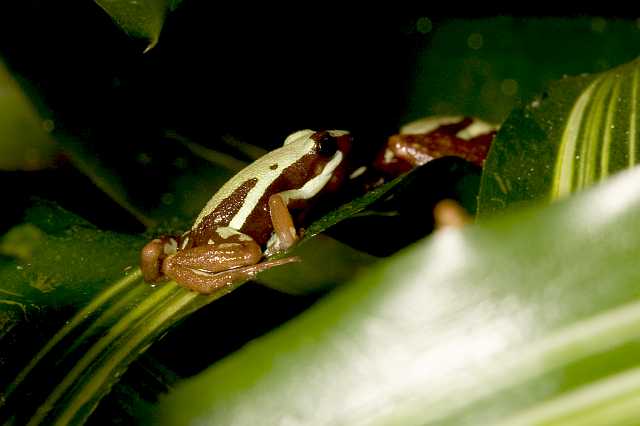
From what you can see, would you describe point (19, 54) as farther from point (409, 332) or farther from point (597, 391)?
point (597, 391)

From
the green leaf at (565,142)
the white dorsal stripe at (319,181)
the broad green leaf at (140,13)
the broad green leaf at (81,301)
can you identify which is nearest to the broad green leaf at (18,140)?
the broad green leaf at (81,301)

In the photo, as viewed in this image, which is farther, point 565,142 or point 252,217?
point 252,217

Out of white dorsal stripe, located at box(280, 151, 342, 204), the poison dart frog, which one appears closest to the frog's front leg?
the poison dart frog

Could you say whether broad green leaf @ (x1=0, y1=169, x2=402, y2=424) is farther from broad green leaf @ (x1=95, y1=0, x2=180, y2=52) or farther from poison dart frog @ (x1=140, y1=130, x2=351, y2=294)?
broad green leaf @ (x1=95, y1=0, x2=180, y2=52)

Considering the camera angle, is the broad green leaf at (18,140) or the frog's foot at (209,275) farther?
the broad green leaf at (18,140)

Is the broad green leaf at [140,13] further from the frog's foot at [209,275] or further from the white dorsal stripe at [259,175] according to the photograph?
the white dorsal stripe at [259,175]

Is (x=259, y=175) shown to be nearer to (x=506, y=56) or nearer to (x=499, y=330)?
(x=506, y=56)

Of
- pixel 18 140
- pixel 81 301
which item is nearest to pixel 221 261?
pixel 81 301
